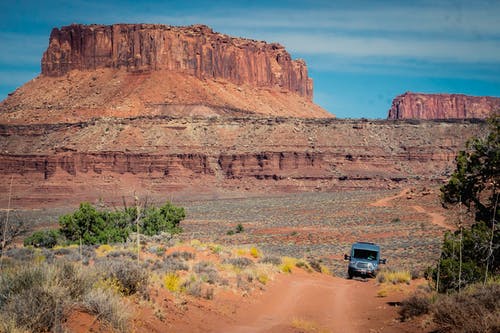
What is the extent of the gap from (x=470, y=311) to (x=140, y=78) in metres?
117

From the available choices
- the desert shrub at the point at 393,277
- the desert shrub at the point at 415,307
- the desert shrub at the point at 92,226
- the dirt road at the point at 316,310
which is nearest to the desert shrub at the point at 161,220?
the desert shrub at the point at 92,226

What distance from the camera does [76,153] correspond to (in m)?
95.6

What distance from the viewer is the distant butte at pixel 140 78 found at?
115500 mm

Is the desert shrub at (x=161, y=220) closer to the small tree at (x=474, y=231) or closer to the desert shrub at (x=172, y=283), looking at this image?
the desert shrub at (x=172, y=283)

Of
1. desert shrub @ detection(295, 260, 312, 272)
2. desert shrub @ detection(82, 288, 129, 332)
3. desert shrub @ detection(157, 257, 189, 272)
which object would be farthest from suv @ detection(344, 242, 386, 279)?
desert shrub @ detection(82, 288, 129, 332)

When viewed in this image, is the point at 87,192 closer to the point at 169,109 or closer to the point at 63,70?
the point at 169,109

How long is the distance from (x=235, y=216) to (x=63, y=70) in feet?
263

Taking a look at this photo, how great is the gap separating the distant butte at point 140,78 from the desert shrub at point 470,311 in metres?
102

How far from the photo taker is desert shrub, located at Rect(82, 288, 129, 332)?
34.4ft

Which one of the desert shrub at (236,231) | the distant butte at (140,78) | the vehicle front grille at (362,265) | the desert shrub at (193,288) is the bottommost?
the desert shrub at (236,231)

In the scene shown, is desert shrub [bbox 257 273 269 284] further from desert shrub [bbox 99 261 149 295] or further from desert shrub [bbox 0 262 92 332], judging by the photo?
desert shrub [bbox 0 262 92 332]

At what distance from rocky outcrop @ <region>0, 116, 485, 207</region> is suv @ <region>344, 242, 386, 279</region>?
6376cm

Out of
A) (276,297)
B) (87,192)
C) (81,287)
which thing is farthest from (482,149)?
(87,192)

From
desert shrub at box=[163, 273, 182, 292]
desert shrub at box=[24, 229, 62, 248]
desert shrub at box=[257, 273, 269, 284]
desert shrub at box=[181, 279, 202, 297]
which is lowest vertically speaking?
desert shrub at box=[24, 229, 62, 248]
